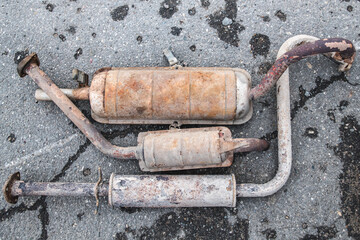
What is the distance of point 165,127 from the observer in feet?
8.16

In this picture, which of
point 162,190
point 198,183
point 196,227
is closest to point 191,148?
point 198,183

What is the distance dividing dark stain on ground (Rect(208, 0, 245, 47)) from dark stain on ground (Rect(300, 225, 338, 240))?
1.64 m

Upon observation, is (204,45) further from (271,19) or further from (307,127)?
(307,127)

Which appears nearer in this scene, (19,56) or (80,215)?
(80,215)

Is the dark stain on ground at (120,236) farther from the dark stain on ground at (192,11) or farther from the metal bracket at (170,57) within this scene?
the dark stain on ground at (192,11)

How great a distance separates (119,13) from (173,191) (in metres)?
1.68

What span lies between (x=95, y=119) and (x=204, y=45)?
44.7 inches

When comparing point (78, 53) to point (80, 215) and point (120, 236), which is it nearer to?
point (80, 215)

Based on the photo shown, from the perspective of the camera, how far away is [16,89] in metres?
2.69

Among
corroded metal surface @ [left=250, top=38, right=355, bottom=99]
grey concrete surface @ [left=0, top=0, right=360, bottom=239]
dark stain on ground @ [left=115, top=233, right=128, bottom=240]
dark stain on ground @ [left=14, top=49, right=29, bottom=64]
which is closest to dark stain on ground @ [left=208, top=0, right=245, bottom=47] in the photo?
grey concrete surface @ [left=0, top=0, right=360, bottom=239]

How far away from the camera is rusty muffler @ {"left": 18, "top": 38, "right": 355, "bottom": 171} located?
2.15 meters

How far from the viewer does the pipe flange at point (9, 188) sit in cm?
229

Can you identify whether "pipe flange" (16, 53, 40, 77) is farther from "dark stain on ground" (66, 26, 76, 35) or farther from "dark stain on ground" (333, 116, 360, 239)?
"dark stain on ground" (333, 116, 360, 239)

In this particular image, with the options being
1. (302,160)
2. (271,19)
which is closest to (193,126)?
(302,160)
